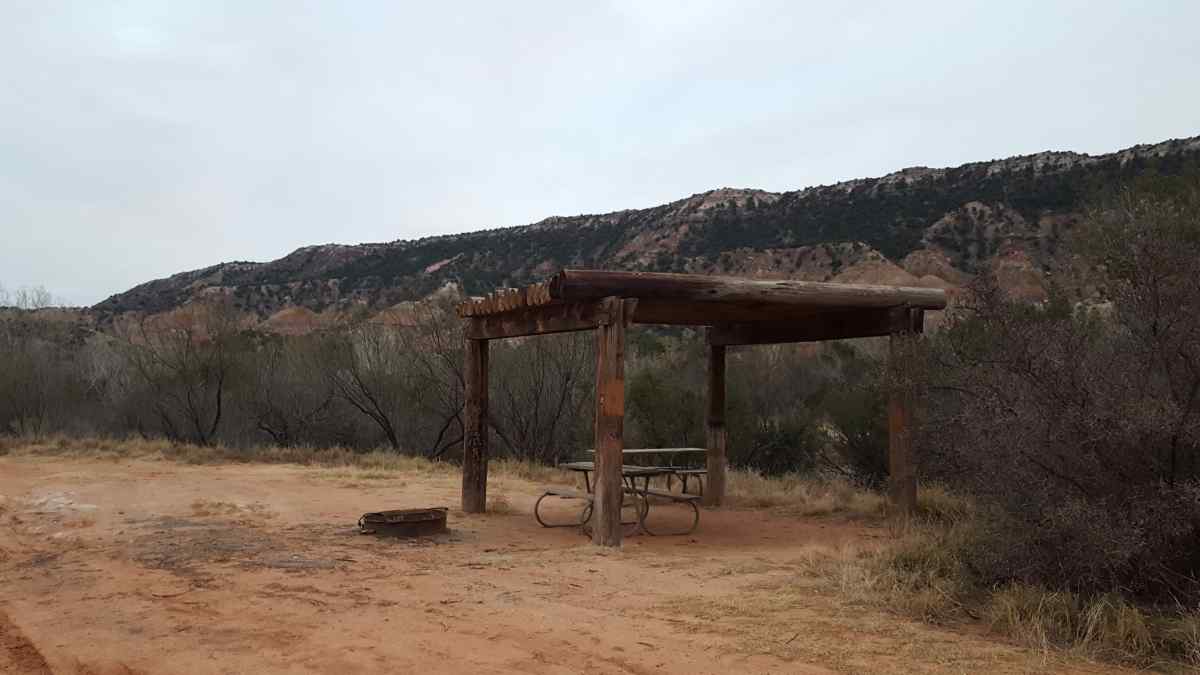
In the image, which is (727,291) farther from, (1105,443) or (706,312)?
(1105,443)

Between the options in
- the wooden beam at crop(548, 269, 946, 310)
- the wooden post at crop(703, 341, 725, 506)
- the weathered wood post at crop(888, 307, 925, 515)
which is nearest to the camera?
the wooden beam at crop(548, 269, 946, 310)

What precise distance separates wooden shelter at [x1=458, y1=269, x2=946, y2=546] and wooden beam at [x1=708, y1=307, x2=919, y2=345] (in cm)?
1

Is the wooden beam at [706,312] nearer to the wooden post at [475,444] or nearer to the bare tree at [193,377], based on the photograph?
the wooden post at [475,444]

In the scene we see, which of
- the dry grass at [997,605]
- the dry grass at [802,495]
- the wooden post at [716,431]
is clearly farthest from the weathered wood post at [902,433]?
the wooden post at [716,431]

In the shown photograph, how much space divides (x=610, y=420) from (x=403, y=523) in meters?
2.25

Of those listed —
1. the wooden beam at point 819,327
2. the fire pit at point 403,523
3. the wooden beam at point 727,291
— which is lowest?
the fire pit at point 403,523

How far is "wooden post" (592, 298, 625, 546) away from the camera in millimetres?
7980

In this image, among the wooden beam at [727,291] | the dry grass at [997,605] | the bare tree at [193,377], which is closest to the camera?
the dry grass at [997,605]

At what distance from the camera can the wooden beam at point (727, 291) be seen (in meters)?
7.80

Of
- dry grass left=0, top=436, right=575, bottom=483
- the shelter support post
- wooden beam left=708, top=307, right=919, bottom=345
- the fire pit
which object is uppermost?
wooden beam left=708, top=307, right=919, bottom=345

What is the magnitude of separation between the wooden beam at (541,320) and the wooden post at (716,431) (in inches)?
121

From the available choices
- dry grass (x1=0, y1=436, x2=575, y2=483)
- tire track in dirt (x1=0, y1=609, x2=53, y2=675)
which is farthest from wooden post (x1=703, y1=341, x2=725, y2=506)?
tire track in dirt (x1=0, y1=609, x2=53, y2=675)

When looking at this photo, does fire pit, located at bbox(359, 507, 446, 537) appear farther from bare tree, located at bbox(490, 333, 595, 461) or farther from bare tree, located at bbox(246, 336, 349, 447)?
bare tree, located at bbox(246, 336, 349, 447)

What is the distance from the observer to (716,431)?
11820 mm
